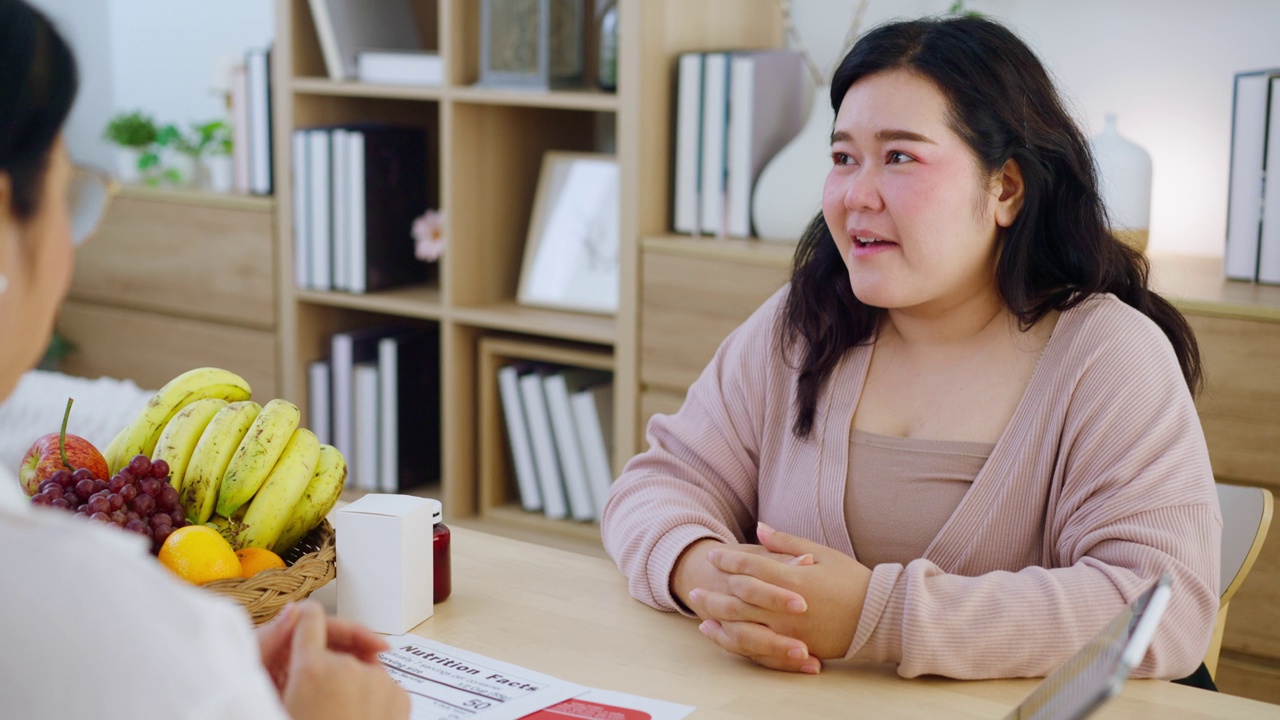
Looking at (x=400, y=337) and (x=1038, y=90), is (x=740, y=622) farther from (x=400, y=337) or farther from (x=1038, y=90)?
(x=400, y=337)

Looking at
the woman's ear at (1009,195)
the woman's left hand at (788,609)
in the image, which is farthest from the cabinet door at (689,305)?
the woman's left hand at (788,609)

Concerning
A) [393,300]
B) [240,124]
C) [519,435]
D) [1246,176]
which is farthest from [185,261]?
[1246,176]

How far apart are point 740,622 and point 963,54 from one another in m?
0.69

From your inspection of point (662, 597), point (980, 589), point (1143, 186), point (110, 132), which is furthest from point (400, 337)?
point (980, 589)

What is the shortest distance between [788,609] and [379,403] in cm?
215

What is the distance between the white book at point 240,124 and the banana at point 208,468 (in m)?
2.07

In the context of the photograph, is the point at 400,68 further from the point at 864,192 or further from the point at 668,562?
the point at 668,562

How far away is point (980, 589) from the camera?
1.24 metres

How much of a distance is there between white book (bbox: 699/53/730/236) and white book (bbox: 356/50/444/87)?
Answer: 646mm

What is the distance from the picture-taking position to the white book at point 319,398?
325 centimetres

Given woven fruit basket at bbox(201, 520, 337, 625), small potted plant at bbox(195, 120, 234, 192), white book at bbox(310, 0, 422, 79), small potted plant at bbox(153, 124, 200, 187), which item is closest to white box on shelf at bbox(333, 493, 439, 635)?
woven fruit basket at bbox(201, 520, 337, 625)

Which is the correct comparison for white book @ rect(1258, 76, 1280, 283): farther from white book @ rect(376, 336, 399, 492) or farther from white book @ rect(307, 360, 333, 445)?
white book @ rect(307, 360, 333, 445)

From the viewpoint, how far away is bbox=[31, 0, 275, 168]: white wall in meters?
3.63

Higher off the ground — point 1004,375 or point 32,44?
point 32,44
